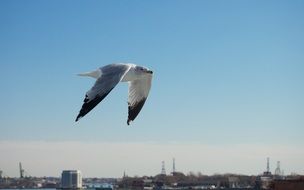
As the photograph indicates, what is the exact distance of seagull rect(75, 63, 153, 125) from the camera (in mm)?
5145

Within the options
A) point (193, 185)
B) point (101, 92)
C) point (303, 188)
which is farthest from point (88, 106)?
point (193, 185)

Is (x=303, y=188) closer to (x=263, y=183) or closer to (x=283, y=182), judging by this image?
(x=283, y=182)

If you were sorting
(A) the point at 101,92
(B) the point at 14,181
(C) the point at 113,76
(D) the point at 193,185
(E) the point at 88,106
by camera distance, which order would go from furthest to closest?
(B) the point at 14,181 < (D) the point at 193,185 < (C) the point at 113,76 < (A) the point at 101,92 < (E) the point at 88,106

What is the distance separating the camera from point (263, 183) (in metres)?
72.3

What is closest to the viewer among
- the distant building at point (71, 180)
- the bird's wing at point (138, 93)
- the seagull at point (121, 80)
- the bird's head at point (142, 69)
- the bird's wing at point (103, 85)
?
the bird's wing at point (103, 85)

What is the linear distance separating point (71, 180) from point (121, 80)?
296ft

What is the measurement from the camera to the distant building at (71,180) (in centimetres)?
9306

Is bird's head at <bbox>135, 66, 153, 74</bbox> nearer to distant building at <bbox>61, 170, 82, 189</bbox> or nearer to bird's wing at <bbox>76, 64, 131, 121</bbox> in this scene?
bird's wing at <bbox>76, 64, 131, 121</bbox>

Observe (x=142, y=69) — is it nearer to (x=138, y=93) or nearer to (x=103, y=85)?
(x=138, y=93)

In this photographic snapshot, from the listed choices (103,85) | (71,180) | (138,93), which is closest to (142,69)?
(138,93)

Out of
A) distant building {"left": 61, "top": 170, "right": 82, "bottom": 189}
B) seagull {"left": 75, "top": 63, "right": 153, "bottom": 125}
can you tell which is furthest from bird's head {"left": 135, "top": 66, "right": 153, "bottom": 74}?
distant building {"left": 61, "top": 170, "right": 82, "bottom": 189}

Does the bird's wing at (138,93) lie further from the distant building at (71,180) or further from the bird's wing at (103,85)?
the distant building at (71,180)

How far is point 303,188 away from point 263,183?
1904 inches

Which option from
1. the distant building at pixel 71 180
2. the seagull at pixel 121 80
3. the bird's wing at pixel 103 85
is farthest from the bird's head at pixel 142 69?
the distant building at pixel 71 180
